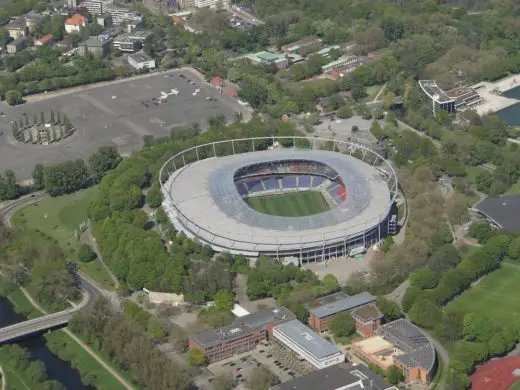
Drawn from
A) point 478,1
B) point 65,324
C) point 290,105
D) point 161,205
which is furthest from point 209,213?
point 478,1

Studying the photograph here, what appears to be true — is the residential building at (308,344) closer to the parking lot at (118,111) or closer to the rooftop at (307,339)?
the rooftop at (307,339)

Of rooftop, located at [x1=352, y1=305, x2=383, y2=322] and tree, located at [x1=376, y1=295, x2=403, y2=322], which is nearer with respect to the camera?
rooftop, located at [x1=352, y1=305, x2=383, y2=322]

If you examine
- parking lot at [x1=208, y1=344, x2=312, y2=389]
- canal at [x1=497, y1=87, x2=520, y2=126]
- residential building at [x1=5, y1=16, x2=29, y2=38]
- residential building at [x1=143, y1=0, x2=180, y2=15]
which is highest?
parking lot at [x1=208, y1=344, x2=312, y2=389]

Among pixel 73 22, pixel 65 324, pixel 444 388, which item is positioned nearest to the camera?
pixel 444 388

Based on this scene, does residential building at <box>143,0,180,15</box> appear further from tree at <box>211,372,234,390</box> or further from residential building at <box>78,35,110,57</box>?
tree at <box>211,372,234,390</box>

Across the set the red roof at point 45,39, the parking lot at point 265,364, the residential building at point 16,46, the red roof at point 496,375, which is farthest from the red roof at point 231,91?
the red roof at point 496,375

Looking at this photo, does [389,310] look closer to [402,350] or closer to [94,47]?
[402,350]

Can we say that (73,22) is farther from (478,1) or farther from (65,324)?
(65,324)

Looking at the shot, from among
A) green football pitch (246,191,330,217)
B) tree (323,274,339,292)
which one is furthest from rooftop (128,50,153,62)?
tree (323,274,339,292)

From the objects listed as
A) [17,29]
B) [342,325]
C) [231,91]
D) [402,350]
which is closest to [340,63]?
[231,91]
